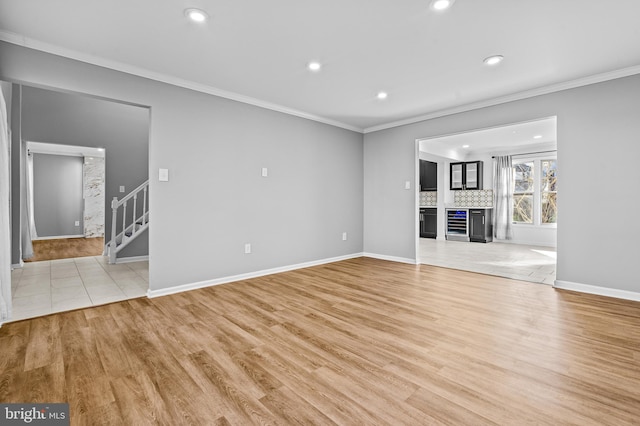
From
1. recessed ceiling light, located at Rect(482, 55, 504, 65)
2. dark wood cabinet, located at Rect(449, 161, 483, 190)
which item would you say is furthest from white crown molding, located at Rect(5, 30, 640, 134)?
dark wood cabinet, located at Rect(449, 161, 483, 190)

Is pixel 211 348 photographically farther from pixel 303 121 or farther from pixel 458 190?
pixel 458 190

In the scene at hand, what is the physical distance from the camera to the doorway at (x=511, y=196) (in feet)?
18.4

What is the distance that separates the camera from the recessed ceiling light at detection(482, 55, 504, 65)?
9.34 feet

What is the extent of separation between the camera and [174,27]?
240 cm

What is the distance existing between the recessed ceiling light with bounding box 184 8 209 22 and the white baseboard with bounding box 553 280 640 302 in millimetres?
4619

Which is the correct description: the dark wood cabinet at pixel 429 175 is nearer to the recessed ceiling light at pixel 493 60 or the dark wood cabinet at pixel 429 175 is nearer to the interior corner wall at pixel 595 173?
the interior corner wall at pixel 595 173

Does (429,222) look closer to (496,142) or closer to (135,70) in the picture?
(496,142)

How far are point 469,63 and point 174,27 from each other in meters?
2.75

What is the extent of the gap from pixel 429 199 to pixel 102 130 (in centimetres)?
845

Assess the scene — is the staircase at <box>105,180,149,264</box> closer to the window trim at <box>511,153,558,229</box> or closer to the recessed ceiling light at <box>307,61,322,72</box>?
the recessed ceiling light at <box>307,61,322,72</box>

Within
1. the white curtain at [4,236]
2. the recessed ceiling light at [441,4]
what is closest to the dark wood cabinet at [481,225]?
the recessed ceiling light at [441,4]

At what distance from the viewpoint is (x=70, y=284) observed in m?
3.71

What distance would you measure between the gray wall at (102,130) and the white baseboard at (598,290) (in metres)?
6.50

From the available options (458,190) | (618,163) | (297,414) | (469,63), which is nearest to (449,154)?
(458,190)
